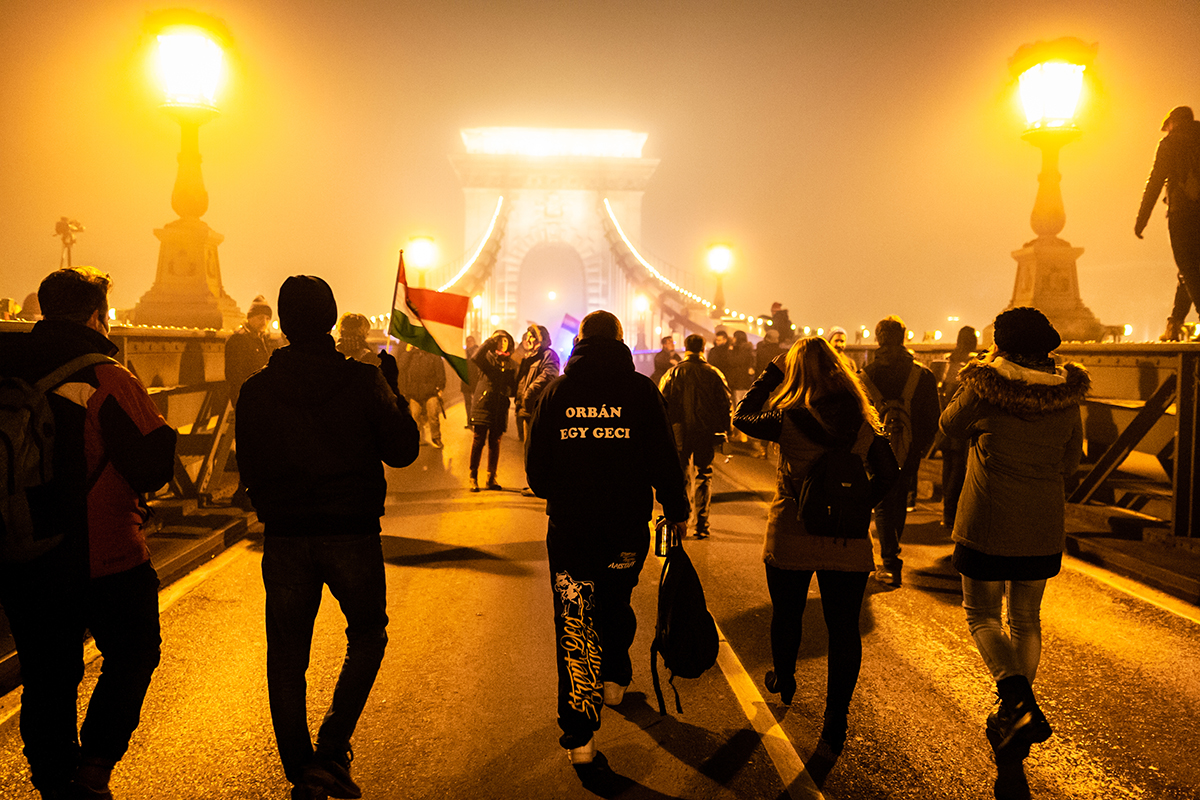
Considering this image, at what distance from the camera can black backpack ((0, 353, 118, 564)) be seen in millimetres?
2314

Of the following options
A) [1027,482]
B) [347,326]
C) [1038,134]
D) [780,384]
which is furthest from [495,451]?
[1038,134]

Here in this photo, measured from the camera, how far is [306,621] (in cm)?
279

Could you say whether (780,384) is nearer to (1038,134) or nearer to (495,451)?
(495,451)

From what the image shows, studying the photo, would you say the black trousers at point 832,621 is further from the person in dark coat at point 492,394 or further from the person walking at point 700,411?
the person in dark coat at point 492,394

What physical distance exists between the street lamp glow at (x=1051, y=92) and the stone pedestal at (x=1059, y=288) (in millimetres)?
1683

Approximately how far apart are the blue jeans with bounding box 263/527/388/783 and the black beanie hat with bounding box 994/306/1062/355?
8.50 ft

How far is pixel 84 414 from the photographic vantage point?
8.20 ft

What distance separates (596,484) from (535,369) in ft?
16.0

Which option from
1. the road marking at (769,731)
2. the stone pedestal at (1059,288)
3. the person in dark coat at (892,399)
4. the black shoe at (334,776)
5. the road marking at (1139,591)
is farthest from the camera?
the stone pedestal at (1059,288)

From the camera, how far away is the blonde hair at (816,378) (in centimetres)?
327

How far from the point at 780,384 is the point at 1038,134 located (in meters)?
9.61

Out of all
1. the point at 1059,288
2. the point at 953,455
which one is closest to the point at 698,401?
the point at 953,455

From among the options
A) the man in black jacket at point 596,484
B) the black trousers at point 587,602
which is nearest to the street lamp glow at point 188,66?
the man in black jacket at point 596,484

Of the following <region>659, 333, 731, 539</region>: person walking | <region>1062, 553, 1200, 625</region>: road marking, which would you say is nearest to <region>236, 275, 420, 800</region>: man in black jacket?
<region>659, 333, 731, 539</region>: person walking
